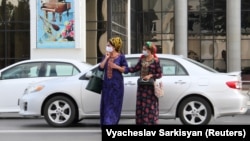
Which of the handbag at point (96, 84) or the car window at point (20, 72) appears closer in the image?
the handbag at point (96, 84)

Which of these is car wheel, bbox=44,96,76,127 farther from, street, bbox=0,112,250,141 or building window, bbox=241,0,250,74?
building window, bbox=241,0,250,74

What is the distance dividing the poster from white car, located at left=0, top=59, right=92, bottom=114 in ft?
36.1

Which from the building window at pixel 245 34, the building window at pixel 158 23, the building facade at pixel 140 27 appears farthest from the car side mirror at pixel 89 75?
the building window at pixel 245 34

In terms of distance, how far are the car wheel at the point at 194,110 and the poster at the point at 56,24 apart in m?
14.4

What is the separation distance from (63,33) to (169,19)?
1892cm

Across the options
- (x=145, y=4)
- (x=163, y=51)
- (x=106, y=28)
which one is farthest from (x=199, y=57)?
(x=106, y=28)

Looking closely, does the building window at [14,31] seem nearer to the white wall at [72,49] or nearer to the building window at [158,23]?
the white wall at [72,49]

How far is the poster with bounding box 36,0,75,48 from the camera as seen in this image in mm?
23516

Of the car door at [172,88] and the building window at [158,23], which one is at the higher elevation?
the building window at [158,23]

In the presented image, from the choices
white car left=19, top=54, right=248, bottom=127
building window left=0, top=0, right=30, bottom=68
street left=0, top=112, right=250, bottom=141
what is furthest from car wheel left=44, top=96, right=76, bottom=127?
building window left=0, top=0, right=30, bottom=68

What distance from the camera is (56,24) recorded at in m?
23.6

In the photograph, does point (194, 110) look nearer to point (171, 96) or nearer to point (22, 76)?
point (171, 96)

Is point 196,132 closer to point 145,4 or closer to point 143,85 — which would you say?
point 143,85

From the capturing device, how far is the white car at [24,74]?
12.2 meters
